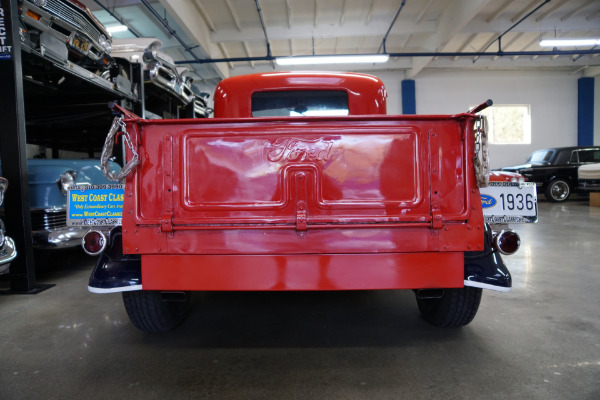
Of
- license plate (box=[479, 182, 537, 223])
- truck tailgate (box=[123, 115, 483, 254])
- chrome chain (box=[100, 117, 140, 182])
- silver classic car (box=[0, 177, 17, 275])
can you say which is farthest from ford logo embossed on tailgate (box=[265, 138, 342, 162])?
silver classic car (box=[0, 177, 17, 275])

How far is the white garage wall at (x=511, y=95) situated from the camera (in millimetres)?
14172

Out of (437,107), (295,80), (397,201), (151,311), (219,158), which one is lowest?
(151,311)

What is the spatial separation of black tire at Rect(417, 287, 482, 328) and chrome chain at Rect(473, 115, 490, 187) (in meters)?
0.70

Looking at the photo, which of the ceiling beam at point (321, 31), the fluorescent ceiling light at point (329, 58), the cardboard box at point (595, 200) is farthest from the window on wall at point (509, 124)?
the fluorescent ceiling light at point (329, 58)

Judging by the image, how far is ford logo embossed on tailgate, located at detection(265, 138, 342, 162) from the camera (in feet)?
5.64

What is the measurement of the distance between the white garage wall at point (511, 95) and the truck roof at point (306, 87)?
461 inches

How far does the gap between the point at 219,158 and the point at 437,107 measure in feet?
46.5

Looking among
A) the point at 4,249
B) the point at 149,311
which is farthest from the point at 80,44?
the point at 149,311

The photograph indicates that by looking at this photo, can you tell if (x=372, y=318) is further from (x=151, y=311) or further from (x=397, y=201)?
(x=151, y=311)

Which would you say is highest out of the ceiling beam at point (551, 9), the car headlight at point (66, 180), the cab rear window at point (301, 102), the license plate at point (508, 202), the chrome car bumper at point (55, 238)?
the ceiling beam at point (551, 9)

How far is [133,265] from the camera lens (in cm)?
184

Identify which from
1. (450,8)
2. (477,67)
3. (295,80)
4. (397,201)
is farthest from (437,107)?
(397,201)

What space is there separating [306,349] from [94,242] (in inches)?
50.5

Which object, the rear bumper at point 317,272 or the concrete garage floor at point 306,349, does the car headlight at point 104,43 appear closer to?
the concrete garage floor at point 306,349
